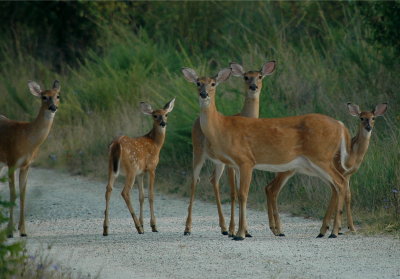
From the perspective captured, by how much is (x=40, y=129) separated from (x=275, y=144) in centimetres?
263

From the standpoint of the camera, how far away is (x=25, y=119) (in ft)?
62.9

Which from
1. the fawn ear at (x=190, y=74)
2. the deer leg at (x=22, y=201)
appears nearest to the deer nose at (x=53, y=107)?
the deer leg at (x=22, y=201)

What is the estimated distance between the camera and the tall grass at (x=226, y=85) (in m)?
13.0

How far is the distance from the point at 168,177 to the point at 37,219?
126 inches

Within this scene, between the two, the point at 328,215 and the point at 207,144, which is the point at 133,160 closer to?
the point at 207,144

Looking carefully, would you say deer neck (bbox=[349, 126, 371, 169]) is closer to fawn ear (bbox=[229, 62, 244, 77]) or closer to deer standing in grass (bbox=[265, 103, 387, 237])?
deer standing in grass (bbox=[265, 103, 387, 237])

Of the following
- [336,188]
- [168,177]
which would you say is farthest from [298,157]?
[168,177]

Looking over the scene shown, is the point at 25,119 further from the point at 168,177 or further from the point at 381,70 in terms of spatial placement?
the point at 381,70

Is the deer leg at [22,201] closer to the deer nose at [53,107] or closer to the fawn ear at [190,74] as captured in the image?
the deer nose at [53,107]

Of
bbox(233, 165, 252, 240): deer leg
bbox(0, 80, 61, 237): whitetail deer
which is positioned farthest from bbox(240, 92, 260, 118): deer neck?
bbox(0, 80, 61, 237): whitetail deer

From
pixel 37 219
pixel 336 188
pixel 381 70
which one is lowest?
pixel 37 219

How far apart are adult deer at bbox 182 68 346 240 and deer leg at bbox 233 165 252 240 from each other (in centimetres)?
1

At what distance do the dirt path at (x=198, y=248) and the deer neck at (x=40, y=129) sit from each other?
0.75 metres

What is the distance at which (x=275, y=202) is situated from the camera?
10.7 meters
